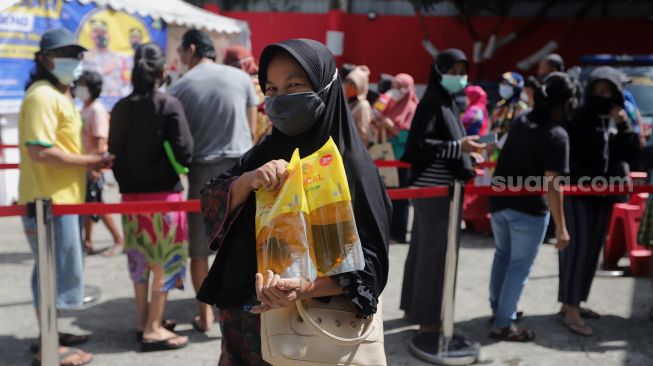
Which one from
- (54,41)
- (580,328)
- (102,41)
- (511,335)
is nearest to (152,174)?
(54,41)

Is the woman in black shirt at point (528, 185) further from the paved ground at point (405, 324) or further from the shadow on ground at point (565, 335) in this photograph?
the paved ground at point (405, 324)

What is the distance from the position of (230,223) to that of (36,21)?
24.5 ft

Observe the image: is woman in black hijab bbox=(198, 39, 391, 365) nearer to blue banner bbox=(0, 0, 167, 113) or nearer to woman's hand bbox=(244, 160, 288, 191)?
woman's hand bbox=(244, 160, 288, 191)

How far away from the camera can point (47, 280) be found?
3094 mm

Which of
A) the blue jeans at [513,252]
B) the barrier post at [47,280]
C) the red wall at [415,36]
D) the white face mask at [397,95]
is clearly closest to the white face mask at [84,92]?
the barrier post at [47,280]

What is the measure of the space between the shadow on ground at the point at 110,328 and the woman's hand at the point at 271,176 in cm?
273

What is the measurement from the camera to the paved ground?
414 centimetres

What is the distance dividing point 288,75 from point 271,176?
1.09 feet

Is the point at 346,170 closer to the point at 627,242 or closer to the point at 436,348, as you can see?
the point at 436,348

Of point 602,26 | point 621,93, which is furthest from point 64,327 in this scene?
point 602,26

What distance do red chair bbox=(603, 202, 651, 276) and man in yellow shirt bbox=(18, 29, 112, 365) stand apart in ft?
15.2

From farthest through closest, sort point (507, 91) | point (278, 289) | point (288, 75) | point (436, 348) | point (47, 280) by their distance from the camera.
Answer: point (507, 91), point (436, 348), point (47, 280), point (288, 75), point (278, 289)

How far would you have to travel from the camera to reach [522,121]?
426cm

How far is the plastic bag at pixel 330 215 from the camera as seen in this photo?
1.80 meters
